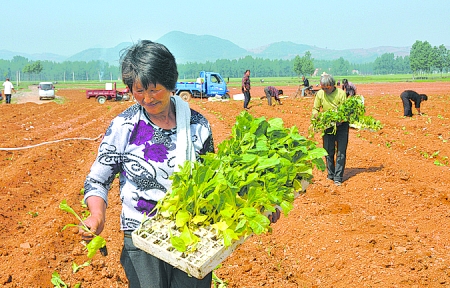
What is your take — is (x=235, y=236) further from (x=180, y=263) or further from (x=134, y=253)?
(x=134, y=253)

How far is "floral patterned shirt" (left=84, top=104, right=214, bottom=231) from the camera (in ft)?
7.25

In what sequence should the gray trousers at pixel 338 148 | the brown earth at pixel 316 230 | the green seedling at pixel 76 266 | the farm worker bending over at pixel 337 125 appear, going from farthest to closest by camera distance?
the gray trousers at pixel 338 148, the farm worker bending over at pixel 337 125, the green seedling at pixel 76 266, the brown earth at pixel 316 230

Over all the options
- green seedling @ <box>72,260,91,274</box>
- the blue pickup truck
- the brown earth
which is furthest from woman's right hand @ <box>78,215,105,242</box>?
the blue pickup truck

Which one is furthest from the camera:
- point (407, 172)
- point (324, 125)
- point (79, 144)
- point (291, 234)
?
point (79, 144)

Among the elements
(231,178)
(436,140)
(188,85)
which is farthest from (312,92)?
(231,178)

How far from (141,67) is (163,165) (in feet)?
1.62

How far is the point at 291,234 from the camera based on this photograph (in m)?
5.49

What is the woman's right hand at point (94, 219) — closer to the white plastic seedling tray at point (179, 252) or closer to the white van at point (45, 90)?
the white plastic seedling tray at point (179, 252)

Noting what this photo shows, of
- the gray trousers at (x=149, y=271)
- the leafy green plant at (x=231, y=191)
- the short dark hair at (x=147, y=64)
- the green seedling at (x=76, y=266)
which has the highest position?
the short dark hair at (x=147, y=64)

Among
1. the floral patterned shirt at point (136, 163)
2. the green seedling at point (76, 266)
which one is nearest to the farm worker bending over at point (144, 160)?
the floral patterned shirt at point (136, 163)

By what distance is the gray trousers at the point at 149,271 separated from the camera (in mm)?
2204

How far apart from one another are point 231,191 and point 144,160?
47 cm

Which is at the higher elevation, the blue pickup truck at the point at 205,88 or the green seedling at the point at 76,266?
the blue pickup truck at the point at 205,88

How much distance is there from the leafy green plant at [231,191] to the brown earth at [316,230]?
6.98 ft
